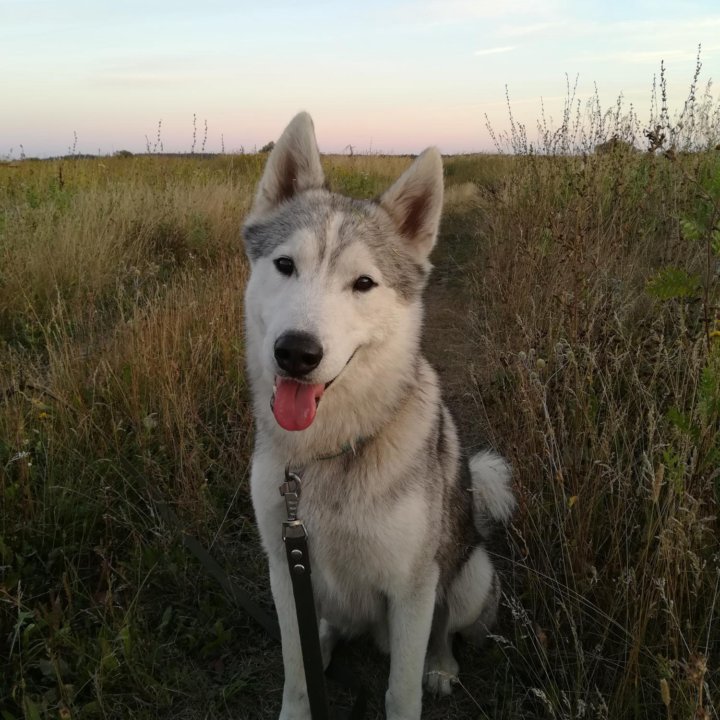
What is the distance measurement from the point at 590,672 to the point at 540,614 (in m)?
0.30

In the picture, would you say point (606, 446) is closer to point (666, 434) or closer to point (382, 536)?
point (666, 434)

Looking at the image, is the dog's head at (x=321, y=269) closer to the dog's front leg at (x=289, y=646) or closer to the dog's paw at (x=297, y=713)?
the dog's front leg at (x=289, y=646)

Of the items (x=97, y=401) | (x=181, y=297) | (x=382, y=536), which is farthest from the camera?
(x=181, y=297)

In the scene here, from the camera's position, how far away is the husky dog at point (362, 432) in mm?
1817

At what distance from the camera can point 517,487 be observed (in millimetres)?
2275

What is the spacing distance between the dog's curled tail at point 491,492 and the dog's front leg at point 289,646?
0.93m

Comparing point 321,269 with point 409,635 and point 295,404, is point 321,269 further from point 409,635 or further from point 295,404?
point 409,635

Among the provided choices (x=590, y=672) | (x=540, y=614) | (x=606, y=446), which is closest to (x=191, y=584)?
(x=540, y=614)

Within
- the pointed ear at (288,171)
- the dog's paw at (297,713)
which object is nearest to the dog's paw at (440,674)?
the dog's paw at (297,713)

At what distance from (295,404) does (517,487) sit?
39.9 inches

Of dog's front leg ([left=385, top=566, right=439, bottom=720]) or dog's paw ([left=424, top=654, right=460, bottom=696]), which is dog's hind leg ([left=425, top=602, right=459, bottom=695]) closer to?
dog's paw ([left=424, top=654, right=460, bottom=696])

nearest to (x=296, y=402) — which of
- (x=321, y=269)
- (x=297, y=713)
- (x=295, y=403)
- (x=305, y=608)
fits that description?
(x=295, y=403)

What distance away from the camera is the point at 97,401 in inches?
131

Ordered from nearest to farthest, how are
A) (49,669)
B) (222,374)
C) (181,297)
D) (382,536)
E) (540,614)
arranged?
1. (382,536)
2. (49,669)
3. (540,614)
4. (222,374)
5. (181,297)
